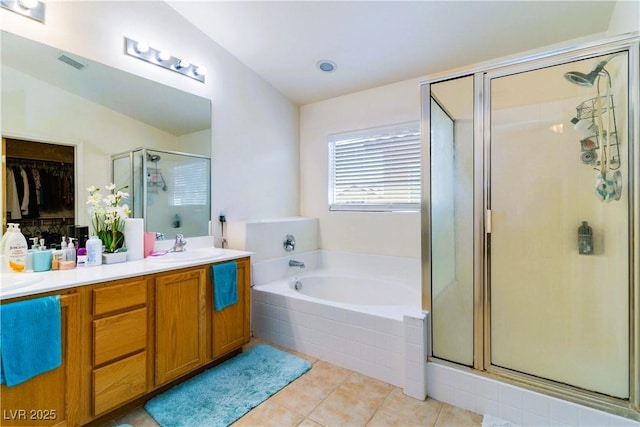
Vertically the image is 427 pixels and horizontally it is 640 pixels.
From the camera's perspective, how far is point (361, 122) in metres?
3.23

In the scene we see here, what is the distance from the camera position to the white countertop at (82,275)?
4.36 ft

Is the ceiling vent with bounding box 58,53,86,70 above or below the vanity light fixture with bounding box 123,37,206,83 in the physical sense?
below

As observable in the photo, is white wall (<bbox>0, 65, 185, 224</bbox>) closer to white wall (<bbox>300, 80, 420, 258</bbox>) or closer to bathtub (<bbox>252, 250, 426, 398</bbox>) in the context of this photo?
bathtub (<bbox>252, 250, 426, 398</bbox>)

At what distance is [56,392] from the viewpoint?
4.51 ft

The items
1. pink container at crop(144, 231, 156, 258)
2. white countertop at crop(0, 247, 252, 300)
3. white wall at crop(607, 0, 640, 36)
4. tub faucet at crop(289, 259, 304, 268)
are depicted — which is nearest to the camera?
white countertop at crop(0, 247, 252, 300)

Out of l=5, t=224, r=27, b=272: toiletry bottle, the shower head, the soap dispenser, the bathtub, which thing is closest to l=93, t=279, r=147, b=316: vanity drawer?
l=5, t=224, r=27, b=272: toiletry bottle

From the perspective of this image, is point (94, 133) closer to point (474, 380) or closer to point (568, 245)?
point (474, 380)

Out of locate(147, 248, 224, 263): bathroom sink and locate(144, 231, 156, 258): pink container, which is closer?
locate(147, 248, 224, 263): bathroom sink

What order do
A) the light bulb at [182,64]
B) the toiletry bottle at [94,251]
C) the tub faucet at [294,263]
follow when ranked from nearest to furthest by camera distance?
the toiletry bottle at [94,251] < the light bulb at [182,64] < the tub faucet at [294,263]

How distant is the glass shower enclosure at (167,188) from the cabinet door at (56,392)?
0.96 meters

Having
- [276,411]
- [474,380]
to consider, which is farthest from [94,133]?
[474,380]

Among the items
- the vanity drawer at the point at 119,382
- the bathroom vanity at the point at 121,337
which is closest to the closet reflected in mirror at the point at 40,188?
the bathroom vanity at the point at 121,337

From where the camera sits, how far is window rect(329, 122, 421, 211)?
2.94 meters

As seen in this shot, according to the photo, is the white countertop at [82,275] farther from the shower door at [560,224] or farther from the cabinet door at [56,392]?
the shower door at [560,224]
